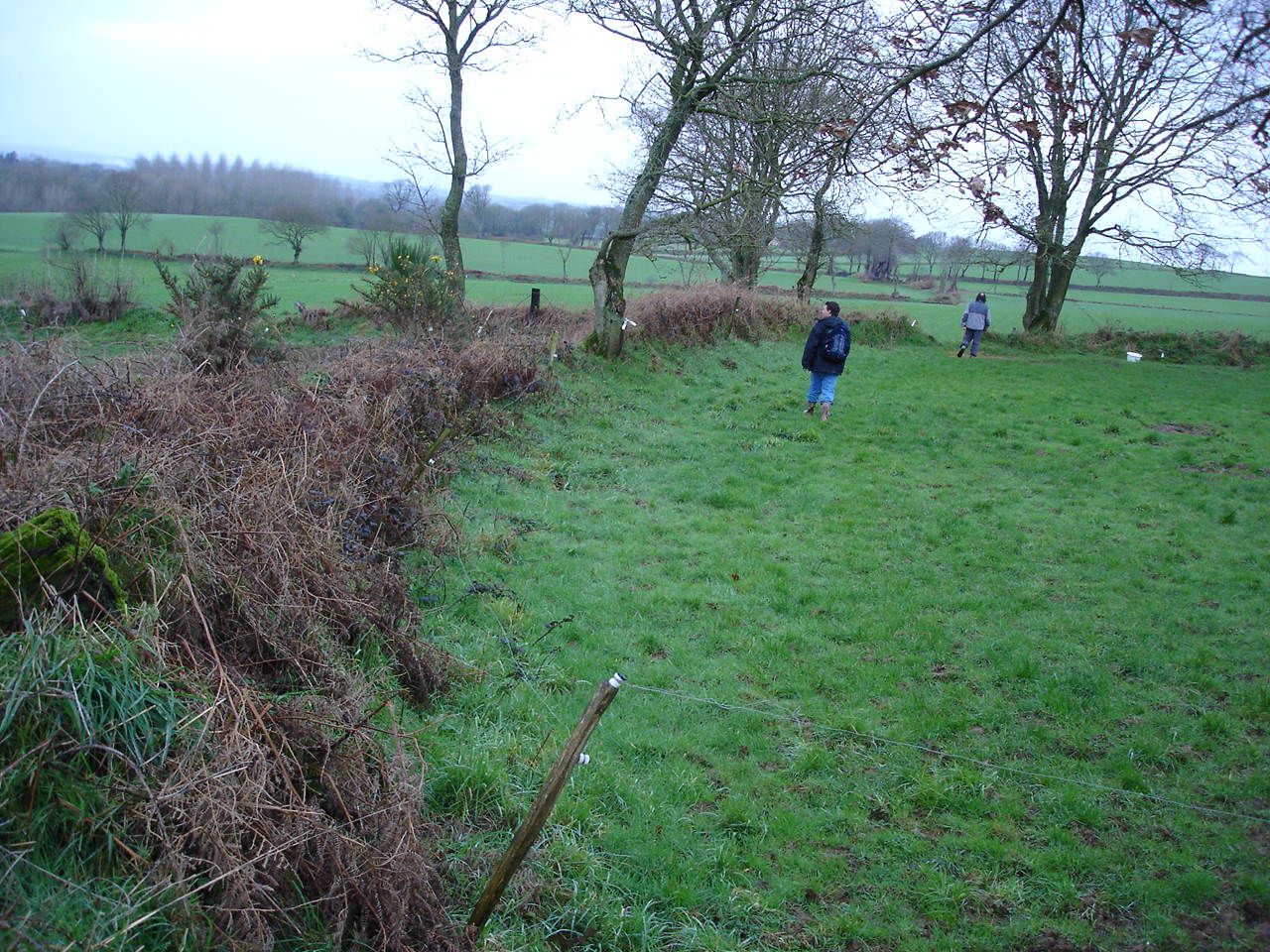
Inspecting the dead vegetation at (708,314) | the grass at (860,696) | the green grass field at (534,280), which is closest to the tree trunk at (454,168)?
the green grass field at (534,280)

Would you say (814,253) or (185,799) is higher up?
(814,253)

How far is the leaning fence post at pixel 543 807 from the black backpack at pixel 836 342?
10.6 meters

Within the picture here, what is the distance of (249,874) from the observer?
2635 millimetres

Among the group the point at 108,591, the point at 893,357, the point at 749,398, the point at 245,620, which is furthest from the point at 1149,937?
the point at 893,357

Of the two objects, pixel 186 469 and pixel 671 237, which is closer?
pixel 186 469

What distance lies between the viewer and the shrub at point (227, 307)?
8938 mm

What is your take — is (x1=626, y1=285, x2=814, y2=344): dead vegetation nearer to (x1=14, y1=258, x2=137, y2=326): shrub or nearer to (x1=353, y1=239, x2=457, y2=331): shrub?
(x1=353, y1=239, x2=457, y2=331): shrub

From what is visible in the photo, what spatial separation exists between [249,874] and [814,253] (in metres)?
24.9

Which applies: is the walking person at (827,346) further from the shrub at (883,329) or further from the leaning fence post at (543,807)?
the shrub at (883,329)

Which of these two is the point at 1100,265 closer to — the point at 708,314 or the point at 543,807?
the point at 708,314

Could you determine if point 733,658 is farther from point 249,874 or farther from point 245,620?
point 249,874

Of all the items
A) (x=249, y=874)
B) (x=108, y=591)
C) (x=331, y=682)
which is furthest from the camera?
(x=331, y=682)

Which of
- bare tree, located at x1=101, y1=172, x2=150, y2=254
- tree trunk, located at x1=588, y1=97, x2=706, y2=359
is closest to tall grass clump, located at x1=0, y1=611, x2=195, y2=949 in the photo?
tree trunk, located at x1=588, y1=97, x2=706, y2=359

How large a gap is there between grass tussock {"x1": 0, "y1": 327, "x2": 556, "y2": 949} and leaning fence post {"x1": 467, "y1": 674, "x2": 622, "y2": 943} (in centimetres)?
16
